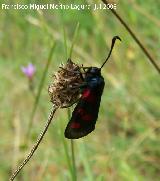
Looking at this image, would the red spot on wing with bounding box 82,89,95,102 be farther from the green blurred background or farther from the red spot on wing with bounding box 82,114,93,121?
the green blurred background

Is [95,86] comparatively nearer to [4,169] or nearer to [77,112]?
[77,112]

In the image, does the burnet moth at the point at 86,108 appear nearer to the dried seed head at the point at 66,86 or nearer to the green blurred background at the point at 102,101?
the dried seed head at the point at 66,86

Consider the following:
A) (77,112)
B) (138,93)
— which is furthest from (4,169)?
(77,112)

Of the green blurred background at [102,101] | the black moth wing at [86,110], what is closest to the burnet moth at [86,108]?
the black moth wing at [86,110]

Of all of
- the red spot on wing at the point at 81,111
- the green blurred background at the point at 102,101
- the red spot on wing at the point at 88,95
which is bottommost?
the red spot on wing at the point at 81,111

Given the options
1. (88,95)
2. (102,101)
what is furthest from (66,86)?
(102,101)

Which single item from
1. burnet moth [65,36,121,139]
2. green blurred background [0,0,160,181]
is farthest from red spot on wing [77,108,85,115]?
green blurred background [0,0,160,181]

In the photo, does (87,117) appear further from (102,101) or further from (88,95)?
(102,101)
